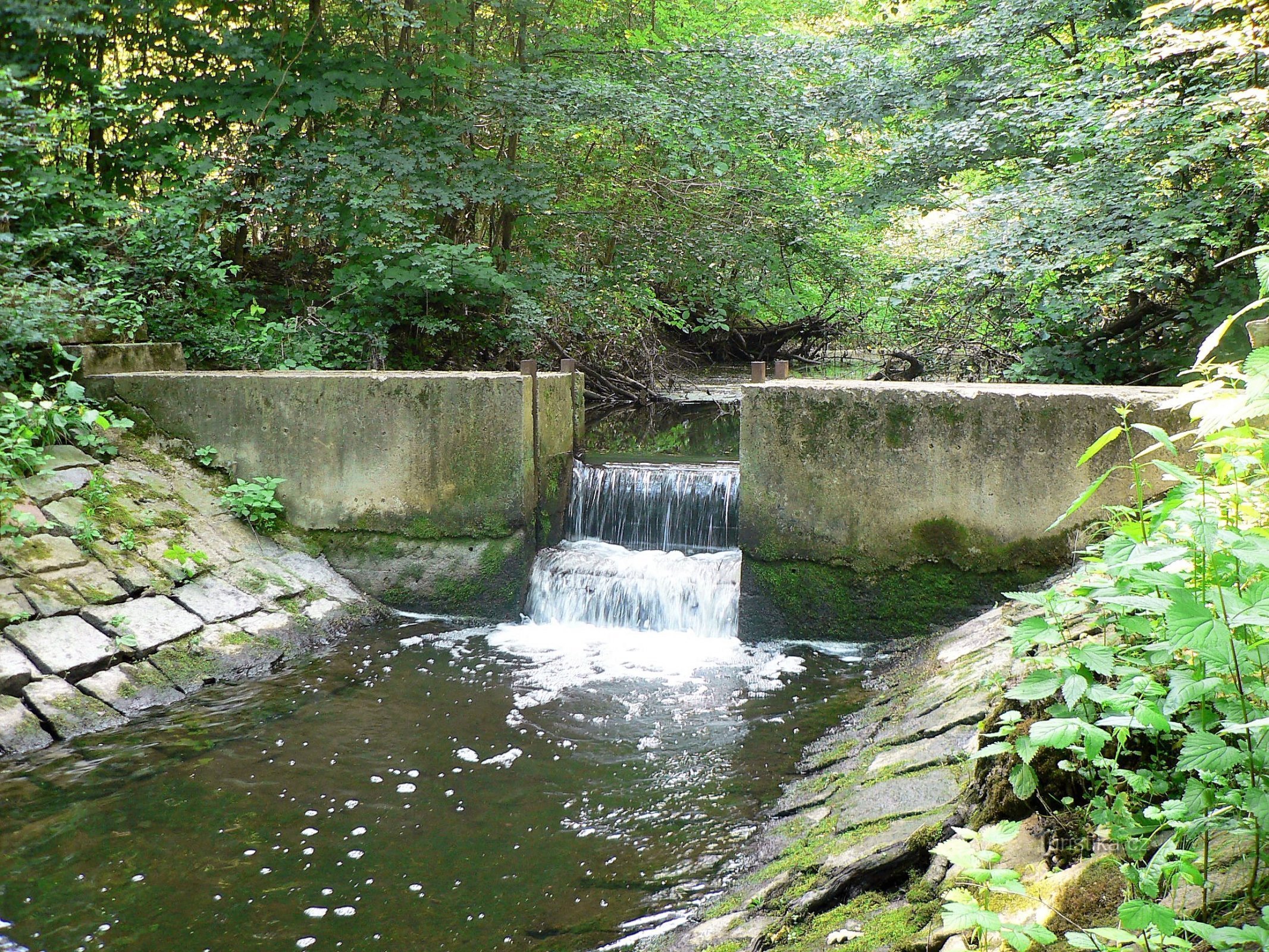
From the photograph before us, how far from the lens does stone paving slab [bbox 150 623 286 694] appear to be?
18.7 ft

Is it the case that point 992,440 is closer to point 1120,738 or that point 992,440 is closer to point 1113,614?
point 1113,614

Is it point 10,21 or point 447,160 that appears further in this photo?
point 447,160

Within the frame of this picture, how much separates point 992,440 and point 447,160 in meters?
6.37

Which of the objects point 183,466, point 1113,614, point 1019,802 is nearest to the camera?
point 1019,802

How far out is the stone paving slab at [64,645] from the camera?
520 centimetres

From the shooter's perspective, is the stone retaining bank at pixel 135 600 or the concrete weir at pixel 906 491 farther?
the concrete weir at pixel 906 491

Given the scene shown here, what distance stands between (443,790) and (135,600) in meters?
2.85

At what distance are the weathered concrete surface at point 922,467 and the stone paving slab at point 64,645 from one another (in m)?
4.23

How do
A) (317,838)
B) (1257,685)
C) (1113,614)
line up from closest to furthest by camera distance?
1. (1257,685)
2. (1113,614)
3. (317,838)

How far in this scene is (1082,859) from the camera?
2131 millimetres

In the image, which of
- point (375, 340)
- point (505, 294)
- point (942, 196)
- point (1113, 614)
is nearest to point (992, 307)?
point (942, 196)

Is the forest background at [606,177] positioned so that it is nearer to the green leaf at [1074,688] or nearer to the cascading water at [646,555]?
the cascading water at [646,555]

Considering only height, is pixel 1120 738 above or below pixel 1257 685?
below

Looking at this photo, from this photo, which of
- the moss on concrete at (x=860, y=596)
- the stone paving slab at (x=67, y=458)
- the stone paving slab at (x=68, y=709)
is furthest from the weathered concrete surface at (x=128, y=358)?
the moss on concrete at (x=860, y=596)
